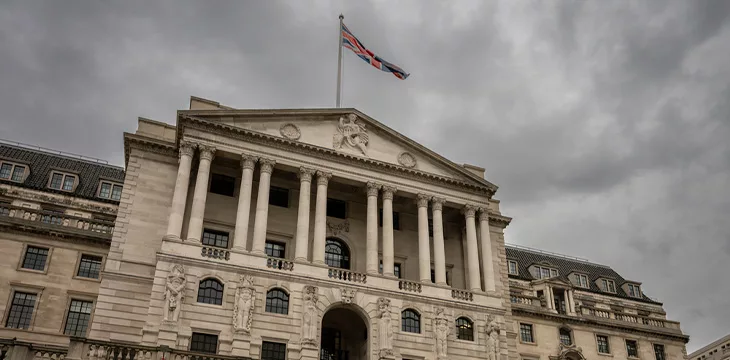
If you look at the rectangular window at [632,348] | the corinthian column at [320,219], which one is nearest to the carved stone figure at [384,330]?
the corinthian column at [320,219]

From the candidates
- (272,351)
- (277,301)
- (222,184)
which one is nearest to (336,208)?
(222,184)

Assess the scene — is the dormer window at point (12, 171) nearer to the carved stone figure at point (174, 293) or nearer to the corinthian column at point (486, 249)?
the carved stone figure at point (174, 293)

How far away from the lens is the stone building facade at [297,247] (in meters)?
40.1

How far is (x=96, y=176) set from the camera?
60094 millimetres

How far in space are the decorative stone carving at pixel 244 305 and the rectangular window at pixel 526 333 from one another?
98.2 feet

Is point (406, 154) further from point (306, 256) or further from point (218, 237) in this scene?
point (218, 237)

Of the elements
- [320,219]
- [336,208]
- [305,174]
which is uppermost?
[305,174]

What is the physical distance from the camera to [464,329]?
1829 inches

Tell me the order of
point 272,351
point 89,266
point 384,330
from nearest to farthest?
point 272,351 < point 384,330 < point 89,266

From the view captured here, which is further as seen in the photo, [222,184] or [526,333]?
[526,333]

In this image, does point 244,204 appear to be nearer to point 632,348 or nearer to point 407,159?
point 407,159

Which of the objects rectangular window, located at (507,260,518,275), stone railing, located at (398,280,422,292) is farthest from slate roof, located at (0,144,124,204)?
rectangular window, located at (507,260,518,275)

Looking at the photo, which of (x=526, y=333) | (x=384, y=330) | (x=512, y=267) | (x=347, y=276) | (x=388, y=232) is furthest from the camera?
(x=512, y=267)

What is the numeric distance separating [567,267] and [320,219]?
43.9 meters
